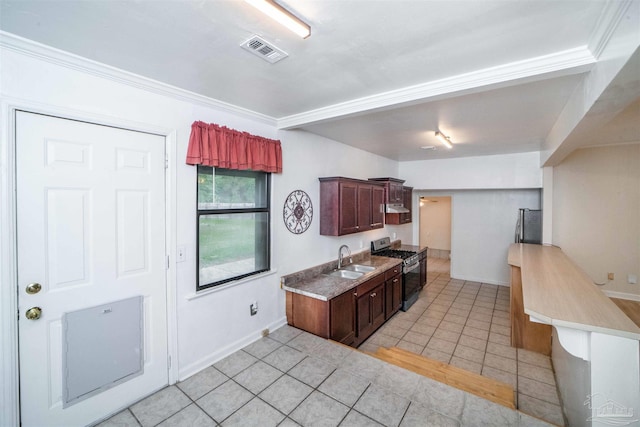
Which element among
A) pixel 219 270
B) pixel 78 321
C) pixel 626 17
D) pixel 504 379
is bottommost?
pixel 504 379

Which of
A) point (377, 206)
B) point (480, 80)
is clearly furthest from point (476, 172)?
point (480, 80)

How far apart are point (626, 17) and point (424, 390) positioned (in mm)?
2419

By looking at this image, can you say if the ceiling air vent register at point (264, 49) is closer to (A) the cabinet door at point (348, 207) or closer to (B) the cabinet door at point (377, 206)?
(A) the cabinet door at point (348, 207)

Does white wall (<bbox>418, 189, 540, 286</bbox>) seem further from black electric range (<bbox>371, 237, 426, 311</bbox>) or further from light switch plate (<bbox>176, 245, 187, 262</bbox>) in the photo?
light switch plate (<bbox>176, 245, 187, 262</bbox>)

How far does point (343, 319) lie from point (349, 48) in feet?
8.49

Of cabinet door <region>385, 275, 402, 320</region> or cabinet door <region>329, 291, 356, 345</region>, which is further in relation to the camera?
→ cabinet door <region>385, 275, 402, 320</region>

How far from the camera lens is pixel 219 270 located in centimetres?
260

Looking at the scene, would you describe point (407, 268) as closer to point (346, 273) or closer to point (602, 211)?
point (346, 273)

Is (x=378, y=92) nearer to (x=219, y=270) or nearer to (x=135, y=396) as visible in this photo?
(x=219, y=270)

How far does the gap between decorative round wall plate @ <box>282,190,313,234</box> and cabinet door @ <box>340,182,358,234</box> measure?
1.44ft

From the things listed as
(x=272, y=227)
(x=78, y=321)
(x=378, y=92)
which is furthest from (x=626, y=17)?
(x=78, y=321)

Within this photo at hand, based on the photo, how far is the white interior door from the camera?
1617 mm

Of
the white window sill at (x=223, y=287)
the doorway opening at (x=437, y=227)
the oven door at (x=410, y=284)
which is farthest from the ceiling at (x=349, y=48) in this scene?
the doorway opening at (x=437, y=227)

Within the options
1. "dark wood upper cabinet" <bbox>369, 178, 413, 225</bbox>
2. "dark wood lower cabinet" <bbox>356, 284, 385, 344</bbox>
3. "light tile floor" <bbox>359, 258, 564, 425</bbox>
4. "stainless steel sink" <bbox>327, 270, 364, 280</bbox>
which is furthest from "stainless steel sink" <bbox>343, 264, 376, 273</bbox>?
"dark wood upper cabinet" <bbox>369, 178, 413, 225</bbox>
